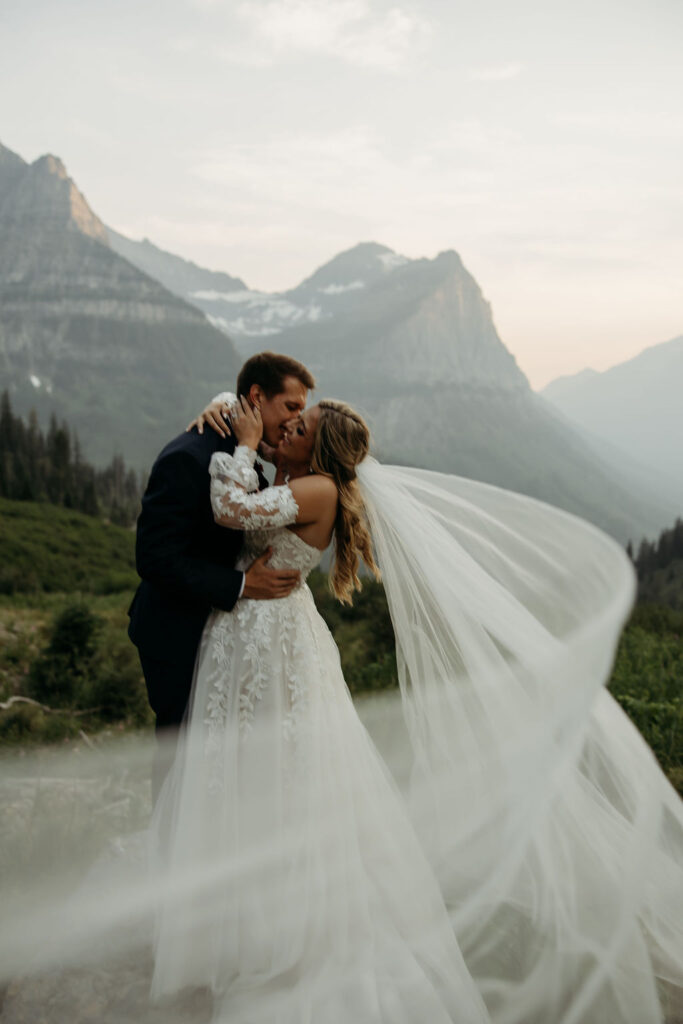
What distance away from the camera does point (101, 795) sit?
652cm

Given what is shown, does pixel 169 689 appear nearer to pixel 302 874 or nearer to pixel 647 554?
pixel 302 874

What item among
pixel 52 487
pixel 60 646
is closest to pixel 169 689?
pixel 60 646

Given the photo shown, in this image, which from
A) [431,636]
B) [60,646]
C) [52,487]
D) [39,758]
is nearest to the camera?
[431,636]

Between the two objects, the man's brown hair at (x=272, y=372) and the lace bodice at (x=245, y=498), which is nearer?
the lace bodice at (x=245, y=498)

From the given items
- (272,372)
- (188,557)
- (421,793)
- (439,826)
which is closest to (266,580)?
(188,557)

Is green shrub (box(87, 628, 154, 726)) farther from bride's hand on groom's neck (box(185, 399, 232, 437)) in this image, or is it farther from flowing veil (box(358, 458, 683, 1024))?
bride's hand on groom's neck (box(185, 399, 232, 437))

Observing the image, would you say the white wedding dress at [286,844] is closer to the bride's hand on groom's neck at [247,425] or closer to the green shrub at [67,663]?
the bride's hand on groom's neck at [247,425]

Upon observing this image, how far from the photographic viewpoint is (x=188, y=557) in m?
4.09

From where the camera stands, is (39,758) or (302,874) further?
(39,758)

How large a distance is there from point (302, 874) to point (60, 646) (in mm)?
7392

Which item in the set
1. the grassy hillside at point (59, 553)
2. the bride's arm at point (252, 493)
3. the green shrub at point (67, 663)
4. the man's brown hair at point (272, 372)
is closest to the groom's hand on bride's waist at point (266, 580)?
the bride's arm at point (252, 493)

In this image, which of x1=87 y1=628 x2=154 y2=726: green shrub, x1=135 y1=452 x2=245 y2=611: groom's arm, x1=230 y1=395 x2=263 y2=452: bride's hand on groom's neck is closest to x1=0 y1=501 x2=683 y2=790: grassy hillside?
x1=87 y1=628 x2=154 y2=726: green shrub

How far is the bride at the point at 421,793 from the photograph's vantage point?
3.71 m

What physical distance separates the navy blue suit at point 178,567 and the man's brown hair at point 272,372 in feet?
1.16
